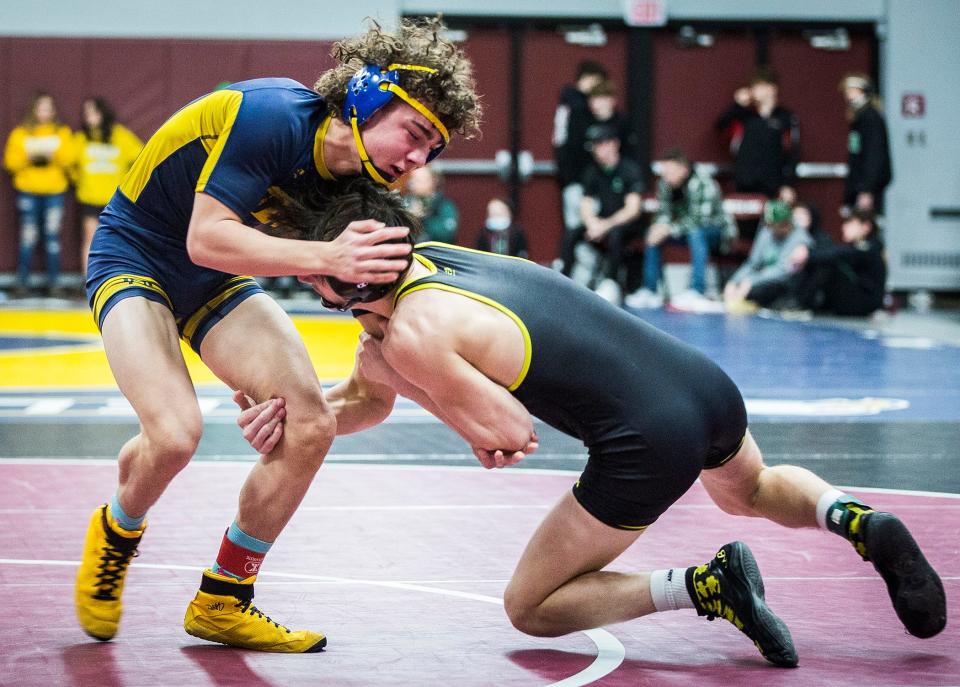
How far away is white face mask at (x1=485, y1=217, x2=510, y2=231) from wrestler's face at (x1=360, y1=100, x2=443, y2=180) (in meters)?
10.6

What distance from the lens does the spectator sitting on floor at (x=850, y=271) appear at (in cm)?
1277

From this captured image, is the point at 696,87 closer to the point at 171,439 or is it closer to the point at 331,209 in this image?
the point at 331,209

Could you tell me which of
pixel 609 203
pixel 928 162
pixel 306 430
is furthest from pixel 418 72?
pixel 928 162

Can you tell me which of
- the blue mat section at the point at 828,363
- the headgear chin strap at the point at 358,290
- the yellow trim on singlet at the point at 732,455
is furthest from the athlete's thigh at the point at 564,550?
the blue mat section at the point at 828,363

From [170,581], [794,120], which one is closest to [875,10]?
[794,120]

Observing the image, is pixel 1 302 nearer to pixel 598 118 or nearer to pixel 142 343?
pixel 598 118

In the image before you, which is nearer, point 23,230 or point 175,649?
point 175,649

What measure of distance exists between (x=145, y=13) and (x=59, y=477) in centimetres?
1111

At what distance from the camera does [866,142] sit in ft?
45.0

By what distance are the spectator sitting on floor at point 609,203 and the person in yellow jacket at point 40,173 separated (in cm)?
530

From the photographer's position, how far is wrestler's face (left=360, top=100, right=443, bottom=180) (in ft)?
10.8

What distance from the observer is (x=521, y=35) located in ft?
53.0

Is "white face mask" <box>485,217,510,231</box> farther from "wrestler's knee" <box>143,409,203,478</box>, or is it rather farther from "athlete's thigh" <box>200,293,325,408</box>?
"wrestler's knee" <box>143,409,203,478</box>

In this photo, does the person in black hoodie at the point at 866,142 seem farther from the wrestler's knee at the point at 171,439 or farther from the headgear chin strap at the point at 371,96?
the wrestler's knee at the point at 171,439
